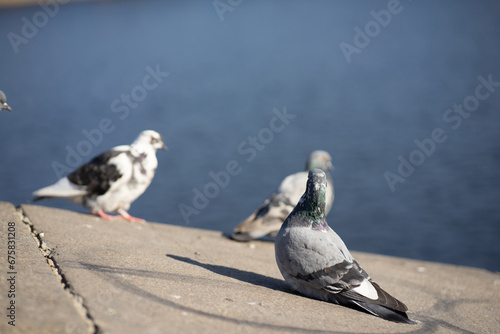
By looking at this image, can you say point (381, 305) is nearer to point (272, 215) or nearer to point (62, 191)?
point (272, 215)

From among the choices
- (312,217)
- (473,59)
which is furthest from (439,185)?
(473,59)

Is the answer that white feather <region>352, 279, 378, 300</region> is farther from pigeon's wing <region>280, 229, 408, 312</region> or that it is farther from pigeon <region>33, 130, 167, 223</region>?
pigeon <region>33, 130, 167, 223</region>

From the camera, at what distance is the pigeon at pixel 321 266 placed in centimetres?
411

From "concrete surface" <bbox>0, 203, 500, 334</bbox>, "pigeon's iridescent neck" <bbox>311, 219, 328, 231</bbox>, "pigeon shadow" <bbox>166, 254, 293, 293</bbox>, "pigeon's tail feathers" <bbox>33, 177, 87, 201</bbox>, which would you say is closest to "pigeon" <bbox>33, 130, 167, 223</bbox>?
"pigeon's tail feathers" <bbox>33, 177, 87, 201</bbox>

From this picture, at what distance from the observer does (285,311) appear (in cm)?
387

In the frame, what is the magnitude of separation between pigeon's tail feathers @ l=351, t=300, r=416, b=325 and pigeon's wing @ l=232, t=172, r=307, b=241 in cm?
275

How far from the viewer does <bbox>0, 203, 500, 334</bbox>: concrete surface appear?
3.22 m

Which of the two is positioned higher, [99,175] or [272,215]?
[99,175]

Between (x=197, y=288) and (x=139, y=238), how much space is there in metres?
1.92

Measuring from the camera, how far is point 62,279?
3.75 meters

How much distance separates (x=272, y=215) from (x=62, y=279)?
11.6 feet

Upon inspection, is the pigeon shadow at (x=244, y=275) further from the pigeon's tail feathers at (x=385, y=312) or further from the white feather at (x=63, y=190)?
the white feather at (x=63, y=190)

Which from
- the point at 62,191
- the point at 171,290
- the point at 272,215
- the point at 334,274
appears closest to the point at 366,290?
the point at 334,274

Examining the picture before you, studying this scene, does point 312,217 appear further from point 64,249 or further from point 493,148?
point 493,148
